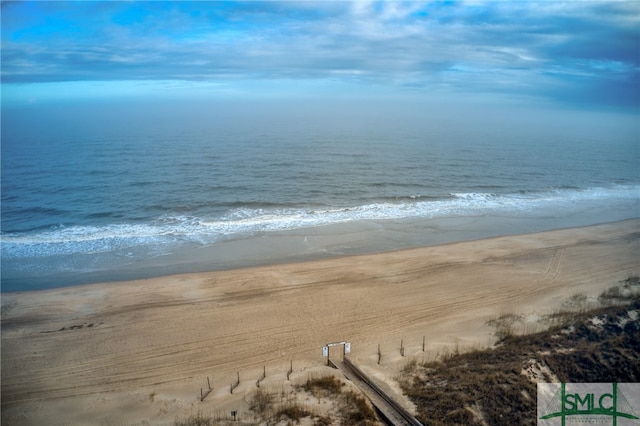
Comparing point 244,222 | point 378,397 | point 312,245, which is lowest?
point 378,397

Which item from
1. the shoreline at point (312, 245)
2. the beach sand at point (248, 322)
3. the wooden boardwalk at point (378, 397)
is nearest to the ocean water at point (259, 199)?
the shoreline at point (312, 245)

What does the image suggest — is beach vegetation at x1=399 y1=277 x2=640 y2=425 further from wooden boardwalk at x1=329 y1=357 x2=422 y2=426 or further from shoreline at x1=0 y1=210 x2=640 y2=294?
shoreline at x1=0 y1=210 x2=640 y2=294

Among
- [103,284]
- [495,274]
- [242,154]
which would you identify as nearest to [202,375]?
[103,284]

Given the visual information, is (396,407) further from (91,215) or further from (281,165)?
(281,165)

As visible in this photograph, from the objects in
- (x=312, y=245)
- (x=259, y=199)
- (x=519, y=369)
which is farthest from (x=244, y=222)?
(x=519, y=369)

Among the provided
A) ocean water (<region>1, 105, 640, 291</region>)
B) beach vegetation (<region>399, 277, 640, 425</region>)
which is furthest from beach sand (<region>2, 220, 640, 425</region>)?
ocean water (<region>1, 105, 640, 291</region>)

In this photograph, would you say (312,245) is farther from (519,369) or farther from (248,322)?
(519,369)
